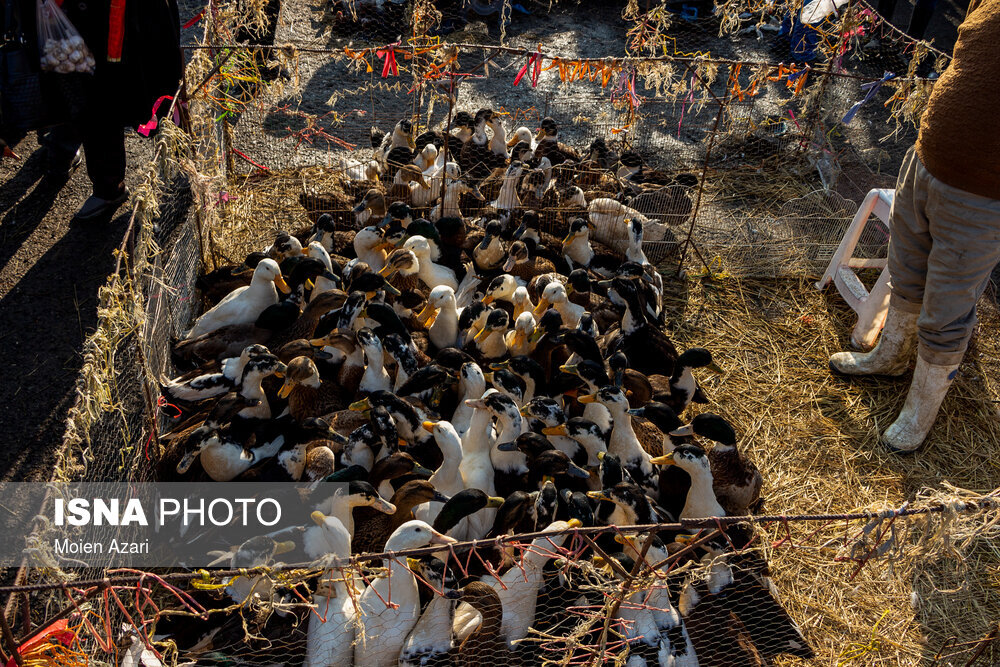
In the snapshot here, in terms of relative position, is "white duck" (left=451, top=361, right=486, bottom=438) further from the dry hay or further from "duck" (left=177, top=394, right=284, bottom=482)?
the dry hay

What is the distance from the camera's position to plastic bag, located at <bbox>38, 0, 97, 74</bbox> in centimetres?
564

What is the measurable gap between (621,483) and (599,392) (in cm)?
66

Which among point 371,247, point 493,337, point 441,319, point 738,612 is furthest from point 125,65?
point 738,612

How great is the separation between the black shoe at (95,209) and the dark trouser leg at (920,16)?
9047 mm

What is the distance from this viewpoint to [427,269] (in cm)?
598

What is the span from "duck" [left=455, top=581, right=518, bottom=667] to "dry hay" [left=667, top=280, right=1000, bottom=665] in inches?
52.3

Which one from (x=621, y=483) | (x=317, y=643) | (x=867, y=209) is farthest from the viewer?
(x=867, y=209)

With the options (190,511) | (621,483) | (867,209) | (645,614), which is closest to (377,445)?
(190,511)

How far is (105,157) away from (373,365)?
328 cm

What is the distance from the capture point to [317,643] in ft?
11.7

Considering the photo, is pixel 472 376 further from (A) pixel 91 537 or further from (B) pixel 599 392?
(A) pixel 91 537

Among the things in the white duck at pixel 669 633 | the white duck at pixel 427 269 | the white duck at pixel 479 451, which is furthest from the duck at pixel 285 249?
the white duck at pixel 669 633

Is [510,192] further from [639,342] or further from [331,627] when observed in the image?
[331,627]

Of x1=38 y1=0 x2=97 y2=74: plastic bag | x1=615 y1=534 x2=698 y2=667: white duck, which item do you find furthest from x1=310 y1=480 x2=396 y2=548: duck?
x1=38 y1=0 x2=97 y2=74: plastic bag
